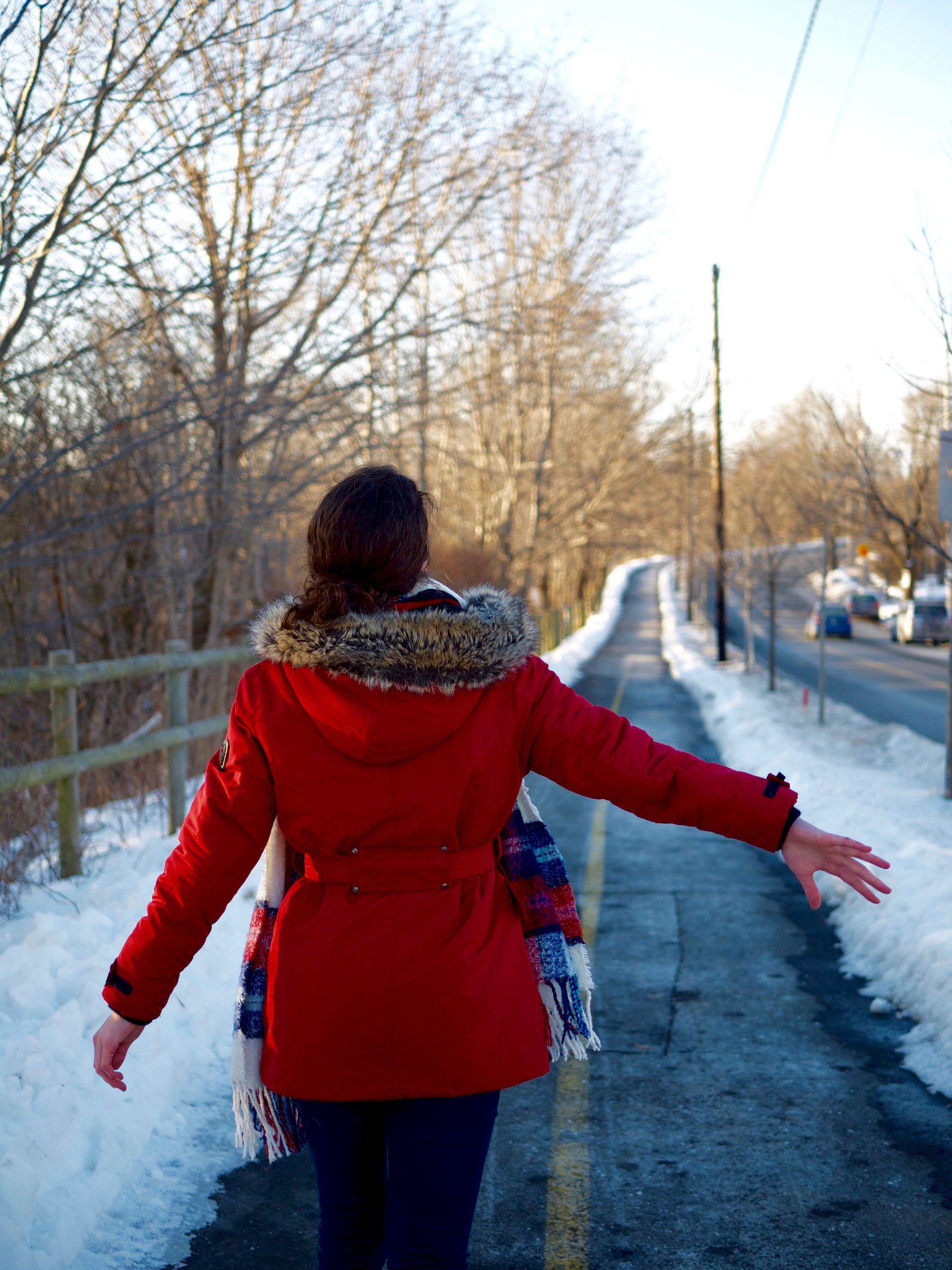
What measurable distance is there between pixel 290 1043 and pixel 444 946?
33 centimetres

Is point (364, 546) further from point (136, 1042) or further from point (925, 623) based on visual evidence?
point (925, 623)

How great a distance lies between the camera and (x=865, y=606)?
56.7m

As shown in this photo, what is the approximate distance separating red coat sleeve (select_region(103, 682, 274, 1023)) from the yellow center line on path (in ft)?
5.81

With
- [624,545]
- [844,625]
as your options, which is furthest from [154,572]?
[844,625]

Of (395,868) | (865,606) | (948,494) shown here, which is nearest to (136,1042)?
(395,868)

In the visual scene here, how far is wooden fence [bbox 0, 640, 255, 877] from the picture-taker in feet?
19.2

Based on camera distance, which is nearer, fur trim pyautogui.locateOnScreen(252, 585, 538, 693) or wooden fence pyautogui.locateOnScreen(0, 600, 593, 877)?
fur trim pyautogui.locateOnScreen(252, 585, 538, 693)

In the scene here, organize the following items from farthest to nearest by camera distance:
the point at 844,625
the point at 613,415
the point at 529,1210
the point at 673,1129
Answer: the point at 844,625 < the point at 613,415 < the point at 673,1129 < the point at 529,1210

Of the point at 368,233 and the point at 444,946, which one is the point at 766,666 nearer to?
the point at 368,233

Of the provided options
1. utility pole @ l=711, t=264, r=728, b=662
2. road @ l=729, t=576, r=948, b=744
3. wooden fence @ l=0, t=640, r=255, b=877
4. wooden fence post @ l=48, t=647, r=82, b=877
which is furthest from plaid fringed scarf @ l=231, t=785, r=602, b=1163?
utility pole @ l=711, t=264, r=728, b=662

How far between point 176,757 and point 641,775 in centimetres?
612

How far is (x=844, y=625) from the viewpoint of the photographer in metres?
45.6

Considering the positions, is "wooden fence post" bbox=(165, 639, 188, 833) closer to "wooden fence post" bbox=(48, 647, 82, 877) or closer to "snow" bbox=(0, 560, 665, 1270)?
"wooden fence post" bbox=(48, 647, 82, 877)

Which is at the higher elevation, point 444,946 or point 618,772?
point 618,772
